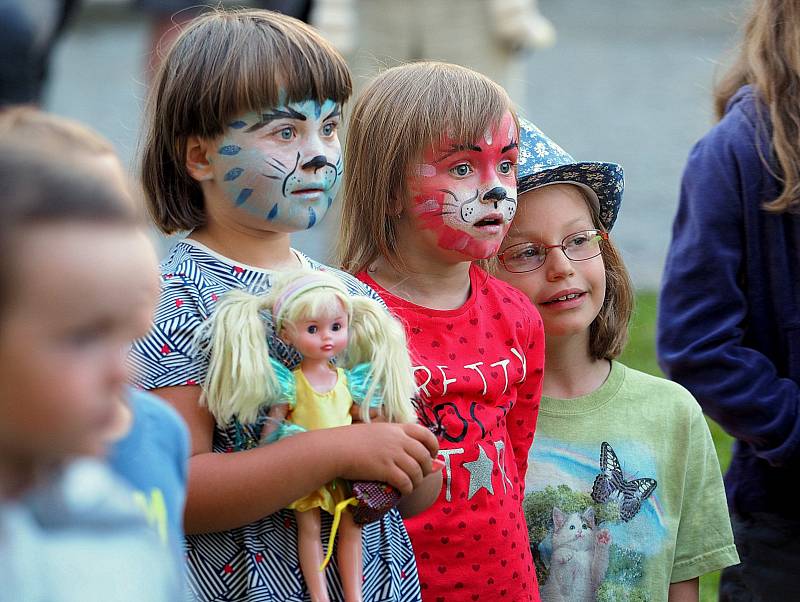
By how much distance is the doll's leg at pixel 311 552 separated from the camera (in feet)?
6.79

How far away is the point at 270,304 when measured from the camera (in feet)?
6.92

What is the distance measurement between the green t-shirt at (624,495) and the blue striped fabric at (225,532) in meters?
0.76

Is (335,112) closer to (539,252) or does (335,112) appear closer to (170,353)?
(170,353)

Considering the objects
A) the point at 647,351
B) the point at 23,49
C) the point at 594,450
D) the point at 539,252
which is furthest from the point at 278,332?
the point at 647,351

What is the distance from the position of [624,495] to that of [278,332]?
120 cm

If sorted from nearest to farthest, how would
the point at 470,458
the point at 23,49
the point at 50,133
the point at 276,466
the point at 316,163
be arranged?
the point at 50,133, the point at 276,466, the point at 316,163, the point at 470,458, the point at 23,49

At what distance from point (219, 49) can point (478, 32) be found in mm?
4641

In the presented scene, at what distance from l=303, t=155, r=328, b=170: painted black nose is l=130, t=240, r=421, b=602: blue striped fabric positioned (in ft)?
0.75

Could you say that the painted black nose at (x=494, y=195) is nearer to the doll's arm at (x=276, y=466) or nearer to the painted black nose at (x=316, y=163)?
the painted black nose at (x=316, y=163)

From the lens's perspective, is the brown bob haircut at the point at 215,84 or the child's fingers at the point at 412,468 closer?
the child's fingers at the point at 412,468

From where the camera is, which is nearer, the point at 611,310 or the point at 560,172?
the point at 560,172

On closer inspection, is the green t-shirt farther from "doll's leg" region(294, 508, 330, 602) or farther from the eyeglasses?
"doll's leg" region(294, 508, 330, 602)

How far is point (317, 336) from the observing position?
2055 mm

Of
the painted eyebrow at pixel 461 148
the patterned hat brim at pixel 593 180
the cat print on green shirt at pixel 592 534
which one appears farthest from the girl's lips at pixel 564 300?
the painted eyebrow at pixel 461 148
